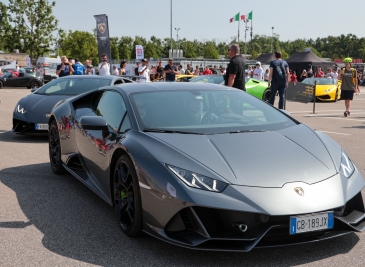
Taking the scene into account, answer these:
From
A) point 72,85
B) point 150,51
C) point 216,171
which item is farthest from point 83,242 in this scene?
point 150,51

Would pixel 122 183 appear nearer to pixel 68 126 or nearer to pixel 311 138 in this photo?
pixel 311 138

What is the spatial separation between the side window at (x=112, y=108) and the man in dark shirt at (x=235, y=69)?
5.52 metres

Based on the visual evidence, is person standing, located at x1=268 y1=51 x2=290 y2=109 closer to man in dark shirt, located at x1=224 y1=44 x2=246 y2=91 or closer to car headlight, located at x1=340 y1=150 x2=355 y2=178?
man in dark shirt, located at x1=224 y1=44 x2=246 y2=91

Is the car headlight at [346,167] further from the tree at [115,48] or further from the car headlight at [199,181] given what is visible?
the tree at [115,48]

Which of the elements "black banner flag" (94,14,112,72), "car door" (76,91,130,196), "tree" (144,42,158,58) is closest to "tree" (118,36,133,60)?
"tree" (144,42,158,58)

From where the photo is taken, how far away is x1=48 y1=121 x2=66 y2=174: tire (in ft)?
20.7

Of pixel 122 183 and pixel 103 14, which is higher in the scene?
pixel 103 14

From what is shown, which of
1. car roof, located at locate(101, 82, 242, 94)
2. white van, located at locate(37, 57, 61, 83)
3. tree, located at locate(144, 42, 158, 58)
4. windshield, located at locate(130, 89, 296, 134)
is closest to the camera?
windshield, located at locate(130, 89, 296, 134)

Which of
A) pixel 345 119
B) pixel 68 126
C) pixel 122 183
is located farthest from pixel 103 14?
pixel 122 183

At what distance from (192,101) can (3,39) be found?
2969 inches

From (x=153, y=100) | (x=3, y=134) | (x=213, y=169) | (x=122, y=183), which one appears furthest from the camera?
(x=3, y=134)

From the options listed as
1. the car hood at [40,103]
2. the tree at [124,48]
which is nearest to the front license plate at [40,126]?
the car hood at [40,103]

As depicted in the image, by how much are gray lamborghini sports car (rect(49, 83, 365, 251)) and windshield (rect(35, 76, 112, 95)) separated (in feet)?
15.7

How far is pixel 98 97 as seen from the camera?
5.44 m
